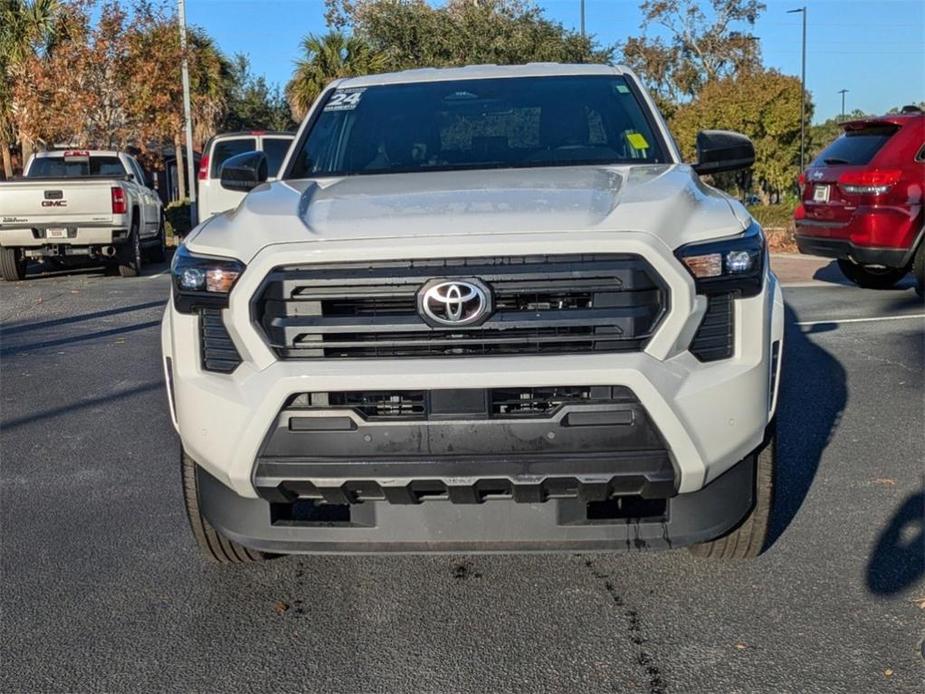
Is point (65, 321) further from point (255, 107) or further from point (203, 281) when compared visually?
point (255, 107)

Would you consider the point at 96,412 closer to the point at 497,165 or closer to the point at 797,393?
the point at 497,165

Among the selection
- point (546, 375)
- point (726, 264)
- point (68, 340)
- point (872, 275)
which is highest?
point (726, 264)

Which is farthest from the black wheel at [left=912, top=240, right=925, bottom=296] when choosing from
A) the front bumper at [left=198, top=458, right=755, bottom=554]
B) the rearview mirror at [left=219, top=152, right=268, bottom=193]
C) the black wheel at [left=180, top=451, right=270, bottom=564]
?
the black wheel at [left=180, top=451, right=270, bottom=564]

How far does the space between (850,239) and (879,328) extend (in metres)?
1.60

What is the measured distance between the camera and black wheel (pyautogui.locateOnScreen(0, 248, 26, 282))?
15.1 metres

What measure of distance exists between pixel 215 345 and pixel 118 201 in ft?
39.9

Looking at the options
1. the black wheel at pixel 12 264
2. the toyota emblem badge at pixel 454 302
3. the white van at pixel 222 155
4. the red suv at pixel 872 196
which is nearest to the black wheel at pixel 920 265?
the red suv at pixel 872 196

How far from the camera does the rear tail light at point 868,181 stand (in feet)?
33.8

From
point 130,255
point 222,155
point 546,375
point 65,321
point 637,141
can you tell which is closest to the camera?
point 546,375

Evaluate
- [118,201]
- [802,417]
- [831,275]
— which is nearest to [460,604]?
[802,417]

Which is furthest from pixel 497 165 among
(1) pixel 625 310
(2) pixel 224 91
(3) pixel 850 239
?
(2) pixel 224 91

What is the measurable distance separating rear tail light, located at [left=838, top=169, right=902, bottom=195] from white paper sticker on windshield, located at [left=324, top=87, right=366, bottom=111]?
266 inches

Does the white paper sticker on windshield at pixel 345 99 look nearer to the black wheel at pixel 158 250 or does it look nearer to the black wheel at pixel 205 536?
the black wheel at pixel 205 536

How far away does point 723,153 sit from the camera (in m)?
4.90
